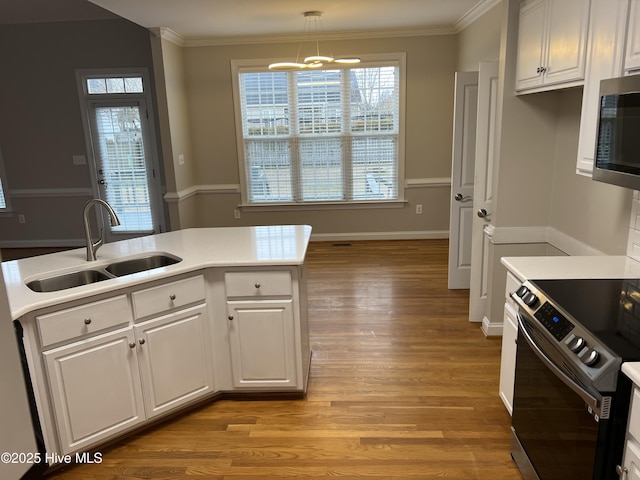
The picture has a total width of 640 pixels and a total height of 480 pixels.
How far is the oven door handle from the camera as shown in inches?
56.9

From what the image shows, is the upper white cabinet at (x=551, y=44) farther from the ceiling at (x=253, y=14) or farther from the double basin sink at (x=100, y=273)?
the double basin sink at (x=100, y=273)

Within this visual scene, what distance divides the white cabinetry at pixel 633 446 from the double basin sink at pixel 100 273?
2072mm

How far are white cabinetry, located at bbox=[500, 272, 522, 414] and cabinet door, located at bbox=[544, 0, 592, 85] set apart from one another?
100 centimetres

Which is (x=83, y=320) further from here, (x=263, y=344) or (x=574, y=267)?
(x=574, y=267)

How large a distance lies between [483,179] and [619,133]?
1.71 metres

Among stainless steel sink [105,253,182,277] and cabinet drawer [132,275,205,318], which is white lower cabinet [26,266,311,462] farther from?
stainless steel sink [105,253,182,277]

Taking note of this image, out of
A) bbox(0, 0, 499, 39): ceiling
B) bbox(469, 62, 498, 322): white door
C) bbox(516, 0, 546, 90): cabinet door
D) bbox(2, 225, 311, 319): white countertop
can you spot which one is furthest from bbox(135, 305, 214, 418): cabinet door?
bbox(0, 0, 499, 39): ceiling

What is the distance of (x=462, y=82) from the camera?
393 centimetres

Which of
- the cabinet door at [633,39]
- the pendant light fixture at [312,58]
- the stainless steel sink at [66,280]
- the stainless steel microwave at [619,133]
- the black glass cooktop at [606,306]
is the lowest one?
the stainless steel sink at [66,280]

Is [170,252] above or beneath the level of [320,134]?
beneath

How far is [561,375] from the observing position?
1.61 metres

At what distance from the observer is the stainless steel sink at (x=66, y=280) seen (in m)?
2.33

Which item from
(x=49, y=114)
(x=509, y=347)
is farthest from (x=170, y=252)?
(x=49, y=114)

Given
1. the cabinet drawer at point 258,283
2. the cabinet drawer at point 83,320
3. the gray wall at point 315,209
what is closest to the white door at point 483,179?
the cabinet drawer at point 258,283
